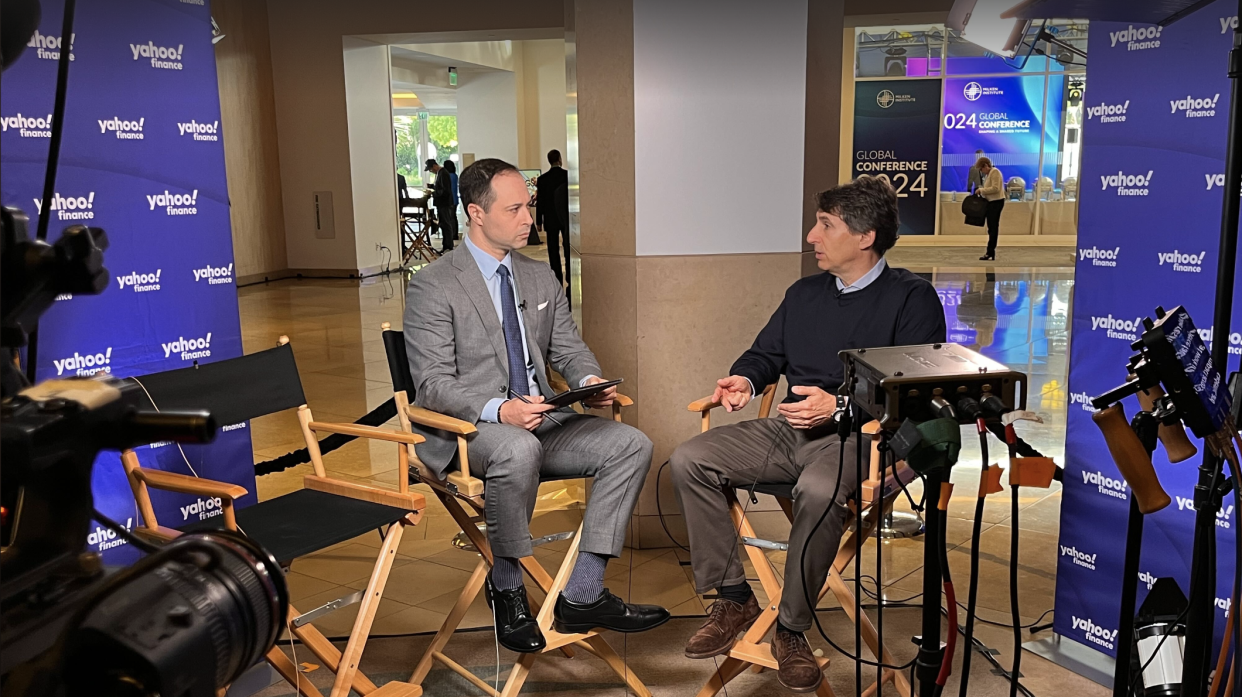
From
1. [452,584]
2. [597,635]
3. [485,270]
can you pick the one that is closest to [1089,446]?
[597,635]

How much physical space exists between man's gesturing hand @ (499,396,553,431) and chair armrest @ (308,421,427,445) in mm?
278

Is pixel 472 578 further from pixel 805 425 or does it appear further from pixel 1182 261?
pixel 1182 261

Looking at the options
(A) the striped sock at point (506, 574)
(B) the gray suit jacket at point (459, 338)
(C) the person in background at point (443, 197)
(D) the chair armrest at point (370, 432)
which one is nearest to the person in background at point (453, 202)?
(C) the person in background at point (443, 197)

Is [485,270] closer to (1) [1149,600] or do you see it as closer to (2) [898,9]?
(1) [1149,600]

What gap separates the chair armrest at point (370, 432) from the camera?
8.59ft

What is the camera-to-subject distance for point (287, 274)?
44.3ft

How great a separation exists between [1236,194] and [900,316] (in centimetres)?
105

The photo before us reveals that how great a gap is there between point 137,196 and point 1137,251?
107 inches

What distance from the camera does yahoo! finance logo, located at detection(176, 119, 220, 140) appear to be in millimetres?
2949

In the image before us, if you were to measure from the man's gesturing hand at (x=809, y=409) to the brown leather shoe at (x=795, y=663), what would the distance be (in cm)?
56

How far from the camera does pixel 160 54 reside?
2.87 meters

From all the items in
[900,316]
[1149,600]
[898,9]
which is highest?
[898,9]

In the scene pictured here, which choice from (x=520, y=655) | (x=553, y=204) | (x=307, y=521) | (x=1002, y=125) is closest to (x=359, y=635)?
(x=307, y=521)

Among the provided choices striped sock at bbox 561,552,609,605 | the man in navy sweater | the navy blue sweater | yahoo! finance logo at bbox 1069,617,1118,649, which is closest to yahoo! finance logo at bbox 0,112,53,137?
striped sock at bbox 561,552,609,605
